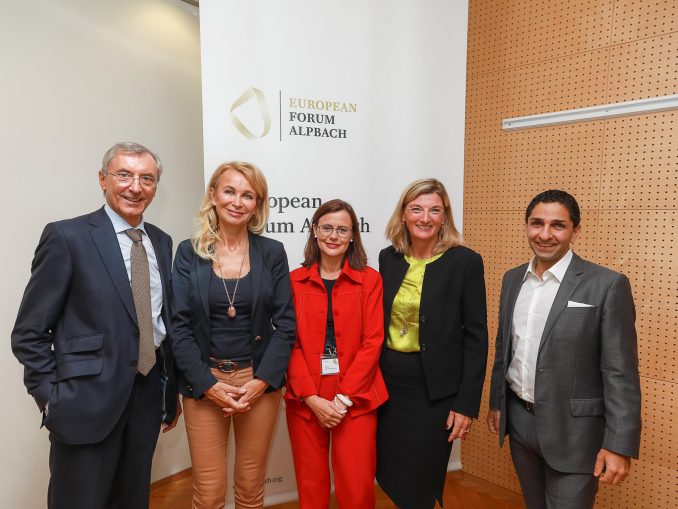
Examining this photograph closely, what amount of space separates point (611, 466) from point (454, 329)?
0.79m

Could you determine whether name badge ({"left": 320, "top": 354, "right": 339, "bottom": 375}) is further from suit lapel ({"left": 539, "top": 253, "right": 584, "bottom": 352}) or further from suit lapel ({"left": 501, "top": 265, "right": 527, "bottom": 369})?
suit lapel ({"left": 539, "top": 253, "right": 584, "bottom": 352})

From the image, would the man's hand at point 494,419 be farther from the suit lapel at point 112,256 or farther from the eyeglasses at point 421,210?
the suit lapel at point 112,256

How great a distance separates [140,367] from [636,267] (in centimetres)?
276

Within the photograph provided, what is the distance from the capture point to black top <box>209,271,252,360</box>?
81.4 inches

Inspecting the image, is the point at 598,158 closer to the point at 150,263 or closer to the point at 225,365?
the point at 225,365

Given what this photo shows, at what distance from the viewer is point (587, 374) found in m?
1.77

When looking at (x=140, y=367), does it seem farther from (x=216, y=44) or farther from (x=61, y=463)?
(x=216, y=44)

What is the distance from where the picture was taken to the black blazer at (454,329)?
2152 mm

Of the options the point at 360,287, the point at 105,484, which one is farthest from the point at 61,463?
the point at 360,287

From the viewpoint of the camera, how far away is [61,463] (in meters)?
1.80

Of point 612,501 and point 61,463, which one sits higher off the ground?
point 61,463

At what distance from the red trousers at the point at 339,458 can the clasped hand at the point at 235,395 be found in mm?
Result: 243

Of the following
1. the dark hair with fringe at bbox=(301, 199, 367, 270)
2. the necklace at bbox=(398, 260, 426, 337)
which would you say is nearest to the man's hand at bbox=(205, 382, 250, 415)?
the dark hair with fringe at bbox=(301, 199, 367, 270)

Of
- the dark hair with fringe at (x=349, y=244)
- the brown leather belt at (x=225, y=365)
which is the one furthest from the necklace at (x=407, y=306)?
the brown leather belt at (x=225, y=365)
